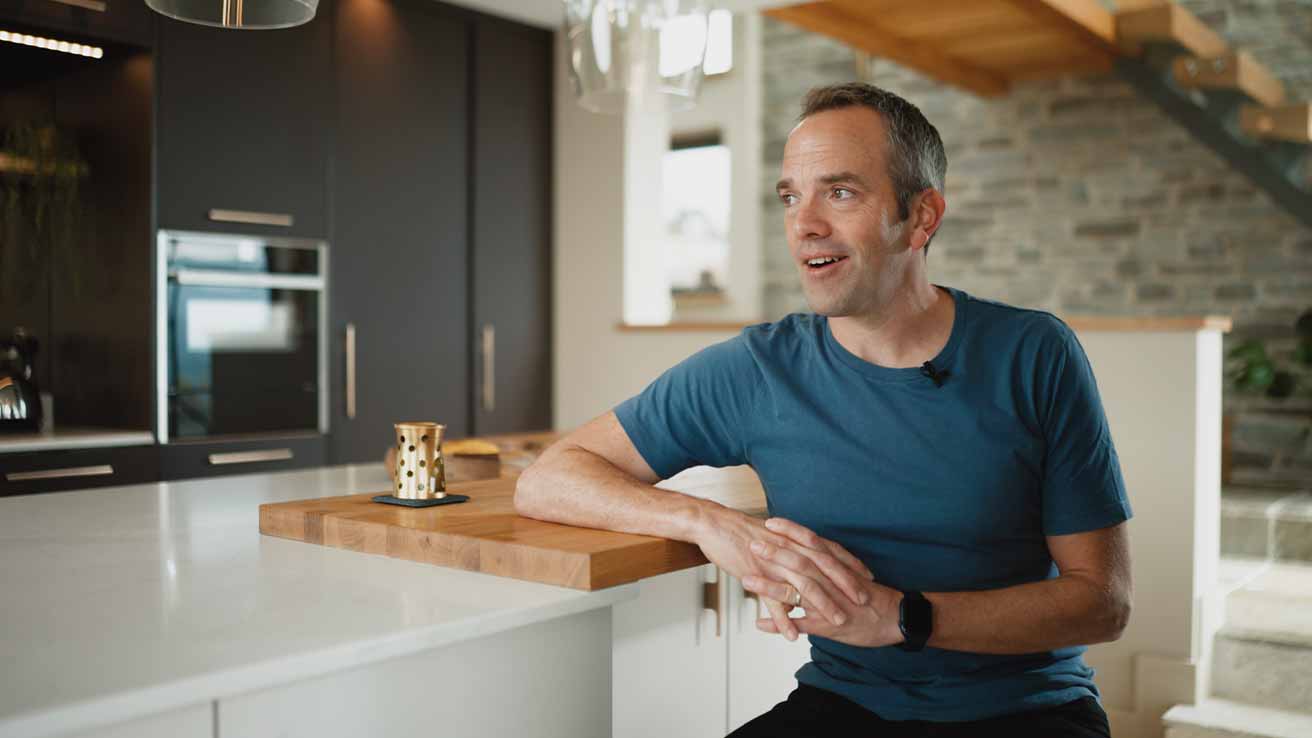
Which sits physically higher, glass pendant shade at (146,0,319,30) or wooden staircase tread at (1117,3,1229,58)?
wooden staircase tread at (1117,3,1229,58)

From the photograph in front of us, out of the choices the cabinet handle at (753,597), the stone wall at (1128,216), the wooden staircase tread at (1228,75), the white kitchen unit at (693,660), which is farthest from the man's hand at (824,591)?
the stone wall at (1128,216)

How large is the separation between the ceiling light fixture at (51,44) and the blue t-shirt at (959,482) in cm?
283

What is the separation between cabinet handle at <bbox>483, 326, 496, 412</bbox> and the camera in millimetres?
4844

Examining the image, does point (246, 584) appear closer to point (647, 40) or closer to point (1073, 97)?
point (647, 40)

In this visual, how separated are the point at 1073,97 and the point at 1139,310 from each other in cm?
123

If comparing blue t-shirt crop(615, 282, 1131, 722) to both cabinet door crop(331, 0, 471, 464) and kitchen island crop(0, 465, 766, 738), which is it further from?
cabinet door crop(331, 0, 471, 464)

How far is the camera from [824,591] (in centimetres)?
139

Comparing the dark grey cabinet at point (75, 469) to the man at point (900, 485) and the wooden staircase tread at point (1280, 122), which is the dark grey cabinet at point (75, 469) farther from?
the wooden staircase tread at point (1280, 122)

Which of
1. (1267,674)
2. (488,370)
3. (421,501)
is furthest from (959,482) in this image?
(488,370)

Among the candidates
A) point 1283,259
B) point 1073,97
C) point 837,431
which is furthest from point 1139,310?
point 837,431

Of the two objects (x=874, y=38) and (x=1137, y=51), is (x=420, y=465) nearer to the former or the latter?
(x=874, y=38)

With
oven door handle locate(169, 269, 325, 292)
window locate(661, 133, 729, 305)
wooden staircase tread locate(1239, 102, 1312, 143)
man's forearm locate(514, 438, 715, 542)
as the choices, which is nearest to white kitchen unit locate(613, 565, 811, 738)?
man's forearm locate(514, 438, 715, 542)

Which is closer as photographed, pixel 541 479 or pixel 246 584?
pixel 246 584

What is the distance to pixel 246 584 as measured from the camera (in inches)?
52.0
